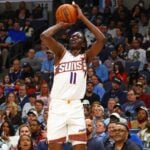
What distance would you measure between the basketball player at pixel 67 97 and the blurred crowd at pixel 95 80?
0.75 m

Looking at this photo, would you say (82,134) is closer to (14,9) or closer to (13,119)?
(13,119)

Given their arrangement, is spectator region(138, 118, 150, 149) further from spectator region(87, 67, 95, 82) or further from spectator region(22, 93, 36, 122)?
spectator region(87, 67, 95, 82)

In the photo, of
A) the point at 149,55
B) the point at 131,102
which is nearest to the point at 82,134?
the point at 131,102

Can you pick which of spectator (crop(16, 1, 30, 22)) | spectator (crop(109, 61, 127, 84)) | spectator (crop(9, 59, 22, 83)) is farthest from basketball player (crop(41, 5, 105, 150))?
spectator (crop(16, 1, 30, 22))

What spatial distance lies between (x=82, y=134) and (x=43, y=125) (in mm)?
3659

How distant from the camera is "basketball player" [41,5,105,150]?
7559 mm

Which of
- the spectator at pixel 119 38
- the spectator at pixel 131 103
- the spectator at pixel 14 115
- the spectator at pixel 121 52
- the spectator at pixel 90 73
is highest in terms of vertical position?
the spectator at pixel 119 38

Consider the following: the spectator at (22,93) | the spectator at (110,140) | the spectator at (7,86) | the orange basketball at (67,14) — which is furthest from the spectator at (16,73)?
the orange basketball at (67,14)

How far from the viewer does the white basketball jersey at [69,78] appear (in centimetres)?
756

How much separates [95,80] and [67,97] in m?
6.25

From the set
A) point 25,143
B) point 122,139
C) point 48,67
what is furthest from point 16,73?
point 122,139

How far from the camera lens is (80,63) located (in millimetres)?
7648

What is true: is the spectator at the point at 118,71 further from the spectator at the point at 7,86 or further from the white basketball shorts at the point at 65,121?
the white basketball shorts at the point at 65,121

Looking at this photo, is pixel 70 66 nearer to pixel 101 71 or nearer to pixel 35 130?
pixel 35 130
